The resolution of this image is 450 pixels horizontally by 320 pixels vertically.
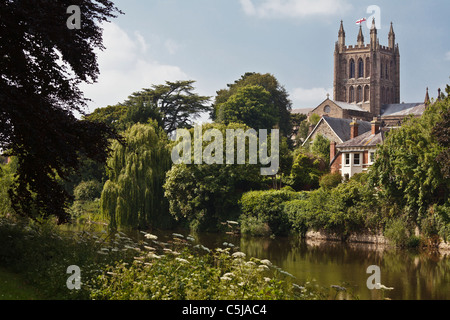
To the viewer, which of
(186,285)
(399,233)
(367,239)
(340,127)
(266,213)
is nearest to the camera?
(186,285)

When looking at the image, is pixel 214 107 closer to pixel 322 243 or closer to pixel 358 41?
pixel 322 243

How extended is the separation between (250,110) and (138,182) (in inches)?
1158

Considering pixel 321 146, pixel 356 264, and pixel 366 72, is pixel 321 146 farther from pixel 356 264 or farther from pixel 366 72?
pixel 366 72

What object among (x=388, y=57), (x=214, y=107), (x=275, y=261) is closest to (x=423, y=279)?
(x=275, y=261)

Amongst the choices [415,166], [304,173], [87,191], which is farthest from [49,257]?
[304,173]

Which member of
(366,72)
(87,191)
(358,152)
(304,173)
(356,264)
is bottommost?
(356,264)

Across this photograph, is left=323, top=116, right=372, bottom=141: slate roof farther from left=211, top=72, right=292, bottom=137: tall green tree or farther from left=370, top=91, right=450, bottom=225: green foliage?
left=370, top=91, right=450, bottom=225: green foliage

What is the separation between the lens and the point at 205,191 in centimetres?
4031

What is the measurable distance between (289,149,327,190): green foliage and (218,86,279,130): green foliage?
14675 millimetres

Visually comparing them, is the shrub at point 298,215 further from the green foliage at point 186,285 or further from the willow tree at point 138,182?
the green foliage at point 186,285

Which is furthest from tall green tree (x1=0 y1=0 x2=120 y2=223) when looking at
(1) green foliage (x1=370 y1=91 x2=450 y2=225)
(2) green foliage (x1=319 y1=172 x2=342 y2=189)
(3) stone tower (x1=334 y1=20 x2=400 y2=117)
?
(3) stone tower (x1=334 y1=20 x2=400 y2=117)

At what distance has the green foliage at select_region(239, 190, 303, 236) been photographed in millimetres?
38375

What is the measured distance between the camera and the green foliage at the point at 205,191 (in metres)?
39.6

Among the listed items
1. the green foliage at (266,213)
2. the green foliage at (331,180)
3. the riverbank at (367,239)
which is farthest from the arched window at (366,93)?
the riverbank at (367,239)
